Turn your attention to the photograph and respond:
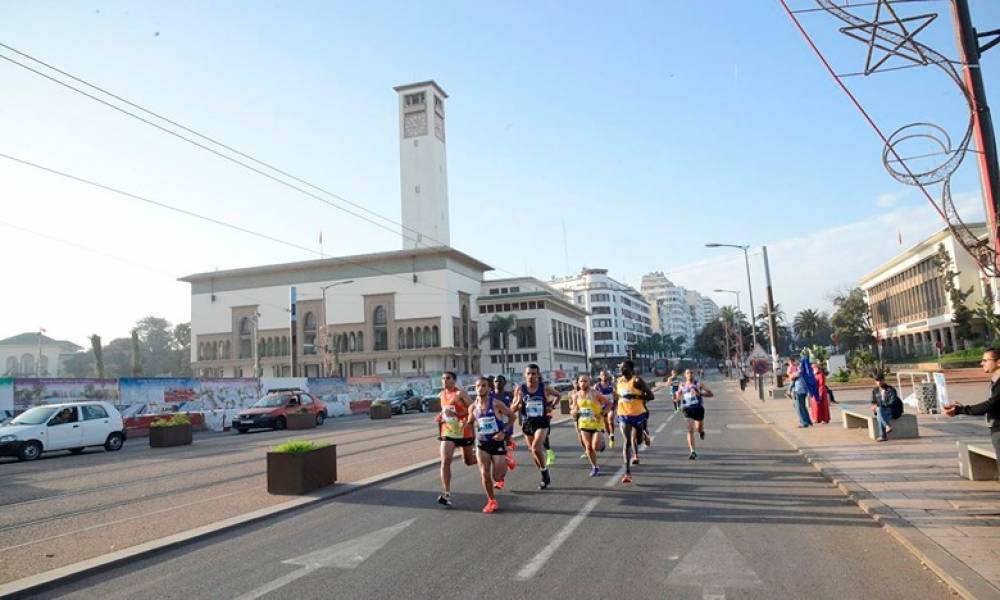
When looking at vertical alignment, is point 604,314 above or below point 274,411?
above

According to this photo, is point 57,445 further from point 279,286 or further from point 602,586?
point 279,286

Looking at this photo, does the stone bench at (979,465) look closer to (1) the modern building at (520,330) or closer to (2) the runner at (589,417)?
(2) the runner at (589,417)

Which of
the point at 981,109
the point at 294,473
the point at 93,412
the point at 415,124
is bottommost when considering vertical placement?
the point at 294,473

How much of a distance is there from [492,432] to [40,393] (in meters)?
21.6

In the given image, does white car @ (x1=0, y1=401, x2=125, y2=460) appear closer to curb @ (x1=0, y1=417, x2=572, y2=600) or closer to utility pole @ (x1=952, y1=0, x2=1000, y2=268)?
curb @ (x1=0, y1=417, x2=572, y2=600)

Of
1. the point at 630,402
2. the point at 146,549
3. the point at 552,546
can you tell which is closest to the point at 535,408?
the point at 630,402

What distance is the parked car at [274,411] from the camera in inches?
1045

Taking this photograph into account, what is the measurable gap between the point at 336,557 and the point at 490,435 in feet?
9.21

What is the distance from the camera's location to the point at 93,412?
755 inches

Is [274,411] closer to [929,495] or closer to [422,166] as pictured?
[929,495]

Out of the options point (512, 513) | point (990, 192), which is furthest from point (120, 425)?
point (990, 192)

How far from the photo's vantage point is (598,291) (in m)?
137

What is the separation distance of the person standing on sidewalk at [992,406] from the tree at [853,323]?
9040 cm

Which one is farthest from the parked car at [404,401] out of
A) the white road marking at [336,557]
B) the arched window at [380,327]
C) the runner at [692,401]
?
the arched window at [380,327]
